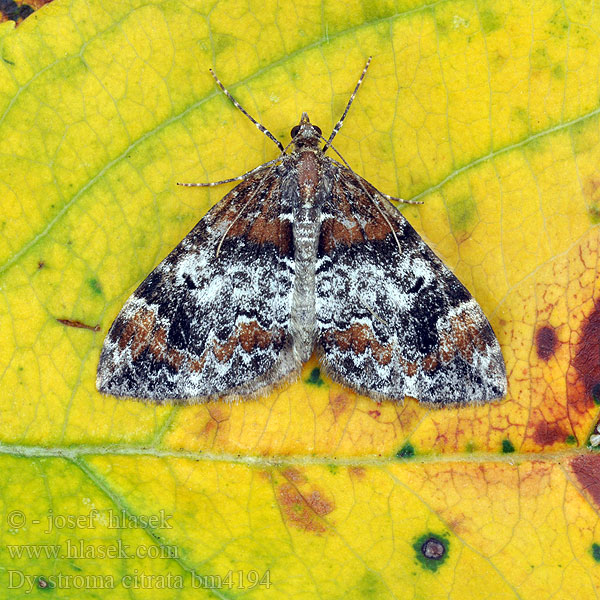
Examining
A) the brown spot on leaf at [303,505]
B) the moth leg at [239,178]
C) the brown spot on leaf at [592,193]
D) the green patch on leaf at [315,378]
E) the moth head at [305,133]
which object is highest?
the moth head at [305,133]

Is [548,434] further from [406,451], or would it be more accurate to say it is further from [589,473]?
[406,451]

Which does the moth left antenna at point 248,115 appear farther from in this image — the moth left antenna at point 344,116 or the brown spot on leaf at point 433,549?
the brown spot on leaf at point 433,549

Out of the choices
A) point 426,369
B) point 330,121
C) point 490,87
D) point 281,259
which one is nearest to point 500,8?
point 490,87

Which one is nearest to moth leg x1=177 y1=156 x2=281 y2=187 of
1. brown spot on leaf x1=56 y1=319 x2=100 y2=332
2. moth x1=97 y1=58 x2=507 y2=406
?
moth x1=97 y1=58 x2=507 y2=406

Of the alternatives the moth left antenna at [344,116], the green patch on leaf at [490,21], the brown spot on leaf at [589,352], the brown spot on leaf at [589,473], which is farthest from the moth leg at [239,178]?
the brown spot on leaf at [589,473]

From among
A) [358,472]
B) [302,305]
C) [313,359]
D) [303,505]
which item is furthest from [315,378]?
[303,505]

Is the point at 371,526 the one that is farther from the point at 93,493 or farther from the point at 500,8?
the point at 500,8

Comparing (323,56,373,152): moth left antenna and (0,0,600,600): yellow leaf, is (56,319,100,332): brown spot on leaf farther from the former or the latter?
(323,56,373,152): moth left antenna
